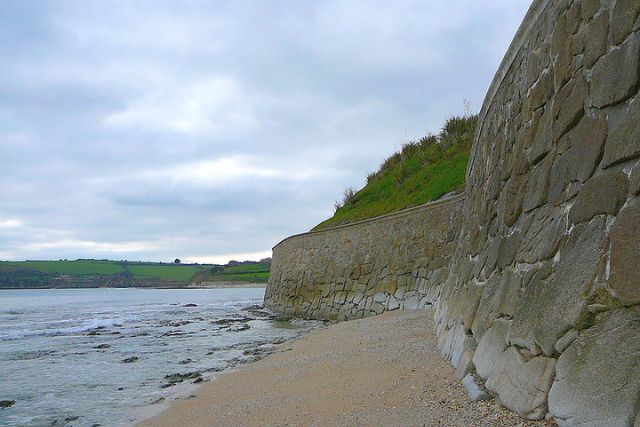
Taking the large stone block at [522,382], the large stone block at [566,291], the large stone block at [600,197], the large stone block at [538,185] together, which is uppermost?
the large stone block at [538,185]

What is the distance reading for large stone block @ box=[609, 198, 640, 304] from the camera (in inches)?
102

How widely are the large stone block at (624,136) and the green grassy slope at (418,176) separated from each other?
13574 millimetres

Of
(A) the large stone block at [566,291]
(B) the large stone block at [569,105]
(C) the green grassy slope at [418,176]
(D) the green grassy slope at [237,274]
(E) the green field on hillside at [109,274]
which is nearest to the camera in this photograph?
(A) the large stone block at [566,291]

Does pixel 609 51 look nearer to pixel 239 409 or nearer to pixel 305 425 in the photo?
pixel 305 425

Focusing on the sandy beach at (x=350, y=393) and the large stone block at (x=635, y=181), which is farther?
the sandy beach at (x=350, y=393)

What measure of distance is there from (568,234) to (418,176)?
18.6 metres

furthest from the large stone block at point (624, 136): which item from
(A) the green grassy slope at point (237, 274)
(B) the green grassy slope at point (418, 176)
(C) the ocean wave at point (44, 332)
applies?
A: (A) the green grassy slope at point (237, 274)

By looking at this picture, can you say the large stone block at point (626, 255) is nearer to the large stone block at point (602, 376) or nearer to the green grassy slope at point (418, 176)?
the large stone block at point (602, 376)

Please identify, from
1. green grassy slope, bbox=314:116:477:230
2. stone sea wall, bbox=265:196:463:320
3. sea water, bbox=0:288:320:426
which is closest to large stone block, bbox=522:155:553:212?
sea water, bbox=0:288:320:426

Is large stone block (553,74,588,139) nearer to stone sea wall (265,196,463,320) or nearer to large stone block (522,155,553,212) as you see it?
large stone block (522,155,553,212)

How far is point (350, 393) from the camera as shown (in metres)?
5.44

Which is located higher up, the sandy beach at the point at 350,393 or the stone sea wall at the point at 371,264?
the stone sea wall at the point at 371,264

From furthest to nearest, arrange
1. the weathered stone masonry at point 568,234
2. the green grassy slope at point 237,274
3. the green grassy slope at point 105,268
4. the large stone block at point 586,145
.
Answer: the green grassy slope at point 105,268, the green grassy slope at point 237,274, the large stone block at point 586,145, the weathered stone masonry at point 568,234

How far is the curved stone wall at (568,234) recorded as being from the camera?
2682 millimetres
